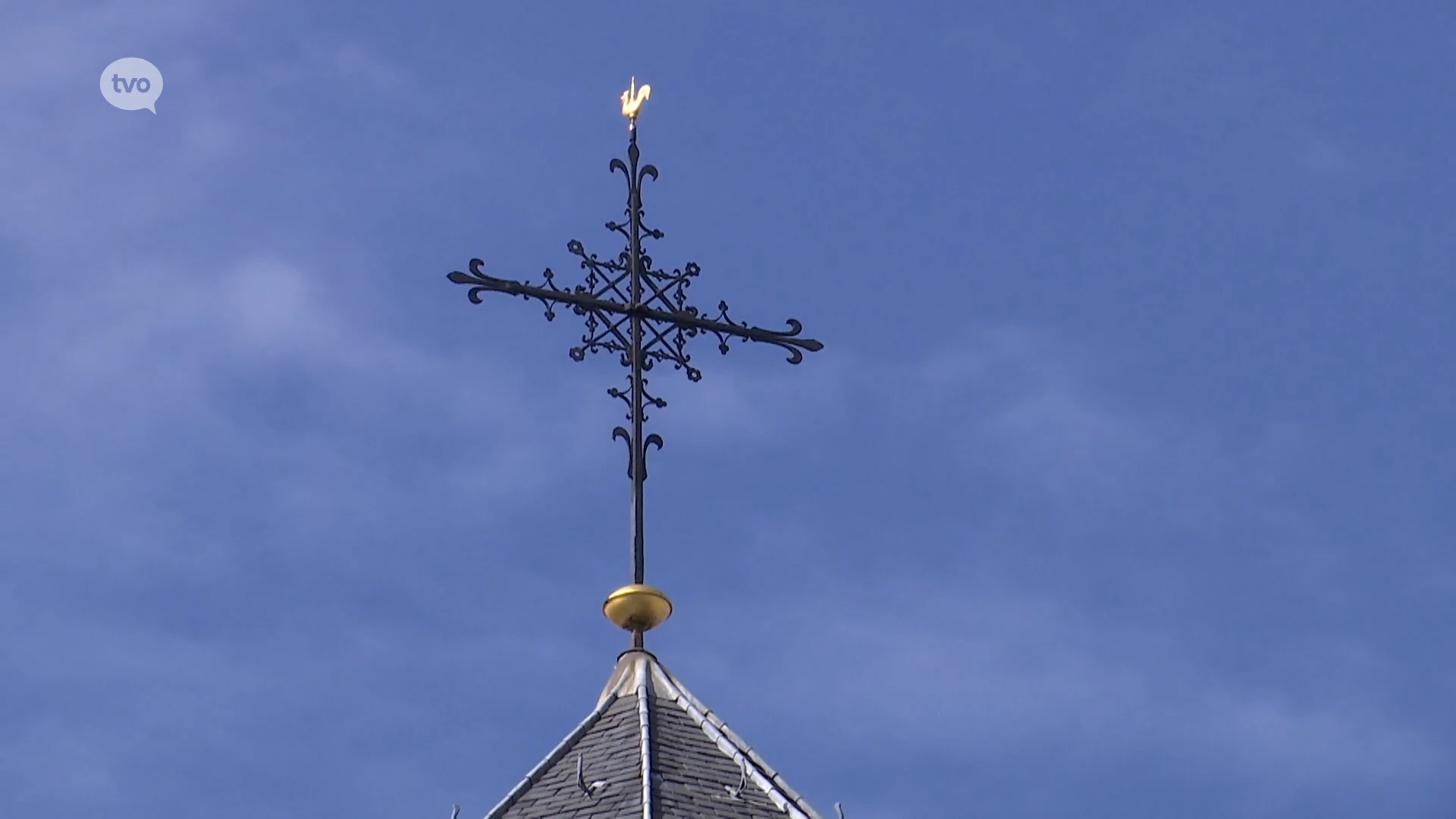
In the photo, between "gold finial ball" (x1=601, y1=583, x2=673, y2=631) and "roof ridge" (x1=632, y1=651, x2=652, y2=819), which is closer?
"roof ridge" (x1=632, y1=651, x2=652, y2=819)

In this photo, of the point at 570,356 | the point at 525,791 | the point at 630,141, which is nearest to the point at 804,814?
the point at 525,791

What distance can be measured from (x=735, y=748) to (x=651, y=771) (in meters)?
0.87

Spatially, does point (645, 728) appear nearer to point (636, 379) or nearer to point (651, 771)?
point (651, 771)

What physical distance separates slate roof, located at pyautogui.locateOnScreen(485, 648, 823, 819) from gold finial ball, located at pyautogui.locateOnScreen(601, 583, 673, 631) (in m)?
0.54

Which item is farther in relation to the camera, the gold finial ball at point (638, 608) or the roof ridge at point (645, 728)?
the gold finial ball at point (638, 608)

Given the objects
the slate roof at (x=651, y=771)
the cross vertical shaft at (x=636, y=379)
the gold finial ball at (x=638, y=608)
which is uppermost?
the cross vertical shaft at (x=636, y=379)

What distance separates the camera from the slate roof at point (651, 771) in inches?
622

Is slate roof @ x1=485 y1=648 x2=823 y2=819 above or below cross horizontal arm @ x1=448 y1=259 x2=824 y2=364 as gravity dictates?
below

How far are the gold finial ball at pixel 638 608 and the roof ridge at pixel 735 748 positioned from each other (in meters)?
0.32

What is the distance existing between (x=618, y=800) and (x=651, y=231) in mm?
5527

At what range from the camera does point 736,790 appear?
1616 cm

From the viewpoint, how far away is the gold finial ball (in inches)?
706

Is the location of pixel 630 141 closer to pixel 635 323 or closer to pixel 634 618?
pixel 635 323

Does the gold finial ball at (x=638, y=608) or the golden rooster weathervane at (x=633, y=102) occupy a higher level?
the golden rooster weathervane at (x=633, y=102)
